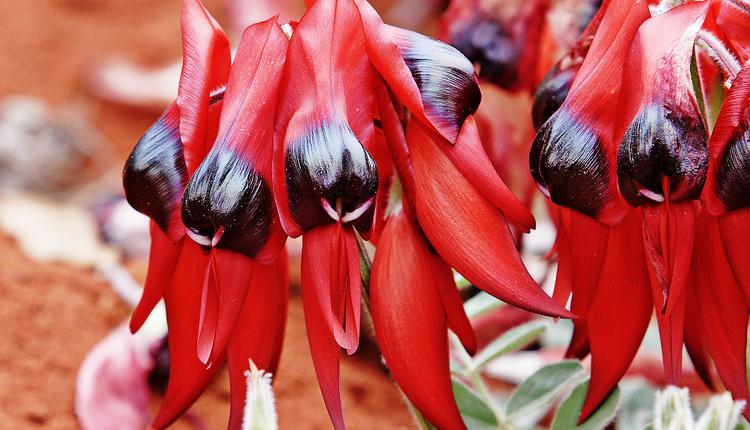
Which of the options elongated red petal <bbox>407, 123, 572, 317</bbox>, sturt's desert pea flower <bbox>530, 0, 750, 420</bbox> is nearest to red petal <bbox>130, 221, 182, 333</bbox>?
elongated red petal <bbox>407, 123, 572, 317</bbox>

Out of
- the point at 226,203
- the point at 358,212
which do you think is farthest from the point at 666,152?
the point at 226,203

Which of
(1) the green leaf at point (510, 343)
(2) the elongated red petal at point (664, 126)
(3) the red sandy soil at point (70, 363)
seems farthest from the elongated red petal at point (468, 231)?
(3) the red sandy soil at point (70, 363)

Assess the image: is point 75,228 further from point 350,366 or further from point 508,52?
point 508,52

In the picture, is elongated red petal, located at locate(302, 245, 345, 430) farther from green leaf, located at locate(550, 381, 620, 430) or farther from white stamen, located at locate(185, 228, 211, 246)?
green leaf, located at locate(550, 381, 620, 430)

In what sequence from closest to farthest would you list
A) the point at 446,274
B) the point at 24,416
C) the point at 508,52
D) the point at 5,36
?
1. the point at 446,274
2. the point at 24,416
3. the point at 508,52
4. the point at 5,36

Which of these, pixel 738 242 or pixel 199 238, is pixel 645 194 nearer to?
pixel 738 242

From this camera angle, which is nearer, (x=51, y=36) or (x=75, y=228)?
(x=75, y=228)

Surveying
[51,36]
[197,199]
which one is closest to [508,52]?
[197,199]
